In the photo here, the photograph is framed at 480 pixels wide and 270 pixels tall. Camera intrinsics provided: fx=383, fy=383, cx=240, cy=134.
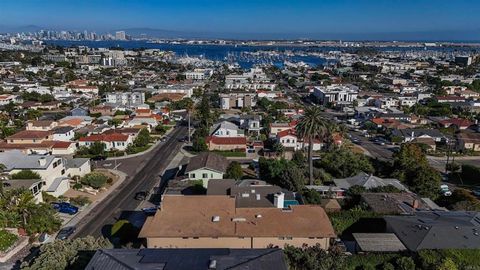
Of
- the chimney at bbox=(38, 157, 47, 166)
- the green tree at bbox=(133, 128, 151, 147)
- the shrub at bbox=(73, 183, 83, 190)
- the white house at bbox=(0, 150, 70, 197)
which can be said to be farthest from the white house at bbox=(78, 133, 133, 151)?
the chimney at bbox=(38, 157, 47, 166)

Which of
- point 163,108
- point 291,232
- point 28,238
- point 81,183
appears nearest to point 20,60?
point 163,108

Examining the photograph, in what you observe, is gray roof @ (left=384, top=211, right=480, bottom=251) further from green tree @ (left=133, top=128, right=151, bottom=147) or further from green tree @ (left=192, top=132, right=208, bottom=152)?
green tree @ (left=133, top=128, right=151, bottom=147)

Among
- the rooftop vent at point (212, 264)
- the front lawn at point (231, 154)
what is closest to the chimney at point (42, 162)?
the front lawn at point (231, 154)

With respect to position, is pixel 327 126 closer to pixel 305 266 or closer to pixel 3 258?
pixel 305 266

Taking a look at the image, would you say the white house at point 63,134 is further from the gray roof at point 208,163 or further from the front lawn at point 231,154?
the gray roof at point 208,163

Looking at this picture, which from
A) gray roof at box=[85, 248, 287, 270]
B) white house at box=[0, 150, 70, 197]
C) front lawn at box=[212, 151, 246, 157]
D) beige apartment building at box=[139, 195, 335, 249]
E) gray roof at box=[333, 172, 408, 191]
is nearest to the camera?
gray roof at box=[85, 248, 287, 270]

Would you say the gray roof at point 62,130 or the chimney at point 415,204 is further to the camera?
the gray roof at point 62,130

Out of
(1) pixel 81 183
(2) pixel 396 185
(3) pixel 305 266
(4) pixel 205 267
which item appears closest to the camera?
(4) pixel 205 267
